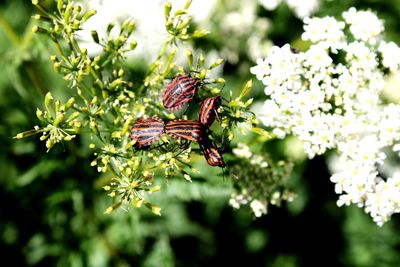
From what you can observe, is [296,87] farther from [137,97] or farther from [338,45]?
[137,97]

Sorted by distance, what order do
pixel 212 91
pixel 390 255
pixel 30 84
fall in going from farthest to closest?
1. pixel 390 255
2. pixel 30 84
3. pixel 212 91

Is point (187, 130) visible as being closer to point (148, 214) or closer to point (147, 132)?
point (147, 132)

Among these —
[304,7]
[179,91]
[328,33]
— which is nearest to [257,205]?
[179,91]

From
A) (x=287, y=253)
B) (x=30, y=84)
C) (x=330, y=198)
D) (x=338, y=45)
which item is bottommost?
(x=287, y=253)

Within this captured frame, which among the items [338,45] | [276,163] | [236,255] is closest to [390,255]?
[236,255]

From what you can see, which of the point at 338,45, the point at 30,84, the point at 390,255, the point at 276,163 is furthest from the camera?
the point at 390,255

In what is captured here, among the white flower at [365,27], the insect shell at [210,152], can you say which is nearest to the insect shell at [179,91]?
the insect shell at [210,152]

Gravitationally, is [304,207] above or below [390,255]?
above
